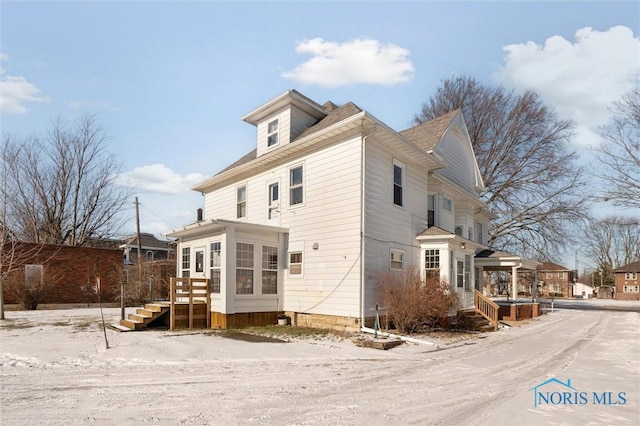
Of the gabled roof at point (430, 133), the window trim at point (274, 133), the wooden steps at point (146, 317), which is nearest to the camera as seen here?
the wooden steps at point (146, 317)

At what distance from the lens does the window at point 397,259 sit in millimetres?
13922

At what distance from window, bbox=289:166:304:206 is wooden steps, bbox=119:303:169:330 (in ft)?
18.3

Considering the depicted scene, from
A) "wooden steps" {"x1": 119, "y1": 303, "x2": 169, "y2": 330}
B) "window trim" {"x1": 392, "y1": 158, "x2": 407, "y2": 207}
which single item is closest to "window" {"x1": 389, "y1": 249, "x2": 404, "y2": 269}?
"window trim" {"x1": 392, "y1": 158, "x2": 407, "y2": 207}

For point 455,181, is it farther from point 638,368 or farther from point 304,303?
point 638,368

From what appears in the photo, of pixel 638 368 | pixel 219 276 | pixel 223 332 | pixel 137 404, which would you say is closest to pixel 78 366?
pixel 137 404

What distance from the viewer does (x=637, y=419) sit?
206 inches

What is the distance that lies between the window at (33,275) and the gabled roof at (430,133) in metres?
19.9

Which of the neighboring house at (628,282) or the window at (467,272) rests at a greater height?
the window at (467,272)

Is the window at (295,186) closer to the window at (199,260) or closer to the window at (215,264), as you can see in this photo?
the window at (215,264)

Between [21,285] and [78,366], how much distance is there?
1659 cm

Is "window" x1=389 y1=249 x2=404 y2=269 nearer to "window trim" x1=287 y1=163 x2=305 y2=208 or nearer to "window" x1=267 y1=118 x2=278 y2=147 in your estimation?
"window trim" x1=287 y1=163 x2=305 y2=208

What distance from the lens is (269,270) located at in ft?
47.0

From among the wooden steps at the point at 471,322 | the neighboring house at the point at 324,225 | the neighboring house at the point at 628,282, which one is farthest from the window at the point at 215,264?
the neighboring house at the point at 628,282

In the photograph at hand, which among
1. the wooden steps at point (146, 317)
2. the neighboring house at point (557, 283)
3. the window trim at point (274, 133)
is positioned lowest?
the neighboring house at point (557, 283)
